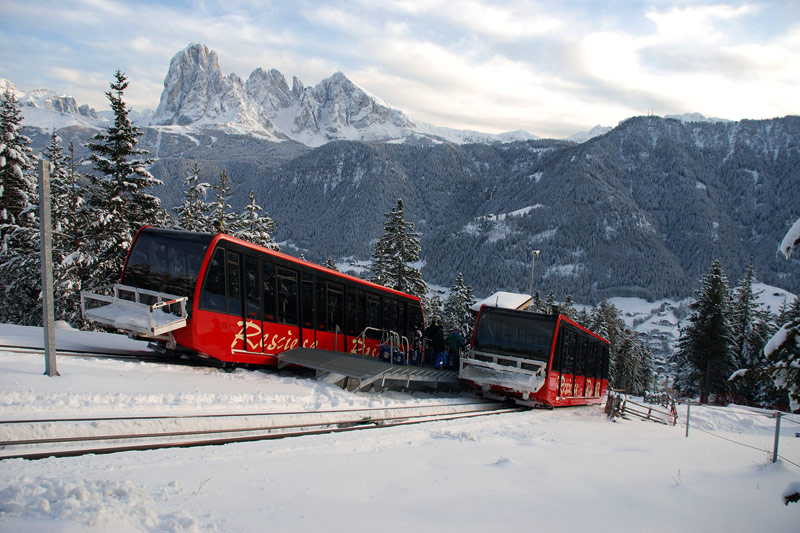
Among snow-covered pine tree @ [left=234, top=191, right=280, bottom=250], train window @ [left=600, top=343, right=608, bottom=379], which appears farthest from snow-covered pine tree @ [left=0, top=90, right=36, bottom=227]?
train window @ [left=600, top=343, right=608, bottom=379]

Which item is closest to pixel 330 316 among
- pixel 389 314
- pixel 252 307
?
pixel 252 307

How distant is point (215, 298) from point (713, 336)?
1624 inches

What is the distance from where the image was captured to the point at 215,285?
1237 cm

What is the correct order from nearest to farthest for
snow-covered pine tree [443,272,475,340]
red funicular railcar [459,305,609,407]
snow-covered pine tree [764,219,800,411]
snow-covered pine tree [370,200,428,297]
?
1. snow-covered pine tree [764,219,800,411]
2. red funicular railcar [459,305,609,407]
3. snow-covered pine tree [370,200,428,297]
4. snow-covered pine tree [443,272,475,340]

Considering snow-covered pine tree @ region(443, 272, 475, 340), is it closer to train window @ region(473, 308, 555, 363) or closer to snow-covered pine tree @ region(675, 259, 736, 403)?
snow-covered pine tree @ region(675, 259, 736, 403)

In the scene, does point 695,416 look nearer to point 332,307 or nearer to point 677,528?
point 332,307

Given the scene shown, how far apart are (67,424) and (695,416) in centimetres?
2570

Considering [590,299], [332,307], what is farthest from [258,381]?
[590,299]

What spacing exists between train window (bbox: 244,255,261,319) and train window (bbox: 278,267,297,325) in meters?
0.79

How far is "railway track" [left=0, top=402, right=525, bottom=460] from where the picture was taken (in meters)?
6.60

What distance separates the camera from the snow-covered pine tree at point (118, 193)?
22.7m

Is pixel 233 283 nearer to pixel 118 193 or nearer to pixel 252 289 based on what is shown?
pixel 252 289

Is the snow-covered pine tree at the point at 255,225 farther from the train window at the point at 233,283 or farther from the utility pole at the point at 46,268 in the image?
the utility pole at the point at 46,268

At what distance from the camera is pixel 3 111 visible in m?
25.9
